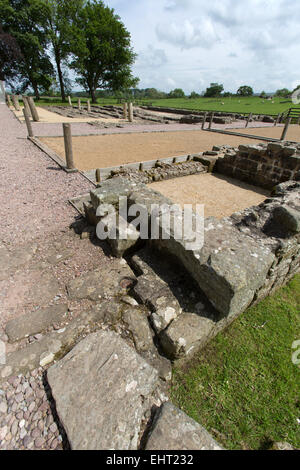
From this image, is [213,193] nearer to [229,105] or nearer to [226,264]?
[226,264]

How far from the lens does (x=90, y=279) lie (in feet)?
9.94

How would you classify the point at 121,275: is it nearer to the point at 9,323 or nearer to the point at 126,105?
the point at 9,323

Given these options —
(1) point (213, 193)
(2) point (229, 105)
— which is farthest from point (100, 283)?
(2) point (229, 105)

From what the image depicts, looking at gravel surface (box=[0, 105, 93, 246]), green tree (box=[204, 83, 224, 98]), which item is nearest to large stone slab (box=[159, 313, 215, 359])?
gravel surface (box=[0, 105, 93, 246])

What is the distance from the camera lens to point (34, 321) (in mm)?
2516

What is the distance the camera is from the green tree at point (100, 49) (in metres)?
34.9

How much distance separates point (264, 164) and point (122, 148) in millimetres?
6447

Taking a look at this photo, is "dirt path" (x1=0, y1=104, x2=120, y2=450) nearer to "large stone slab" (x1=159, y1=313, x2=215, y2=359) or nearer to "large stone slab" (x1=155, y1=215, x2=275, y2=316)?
"large stone slab" (x1=159, y1=313, x2=215, y2=359)

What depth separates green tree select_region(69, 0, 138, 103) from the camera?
34.9m

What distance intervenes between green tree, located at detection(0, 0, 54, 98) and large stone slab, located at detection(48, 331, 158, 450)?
1913 inches

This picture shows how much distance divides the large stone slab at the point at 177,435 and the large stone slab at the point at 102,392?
15cm

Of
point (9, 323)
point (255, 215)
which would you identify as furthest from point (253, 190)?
point (9, 323)

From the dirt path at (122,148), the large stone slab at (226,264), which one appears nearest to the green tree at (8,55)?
the dirt path at (122,148)

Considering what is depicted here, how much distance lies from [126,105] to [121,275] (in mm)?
21527
